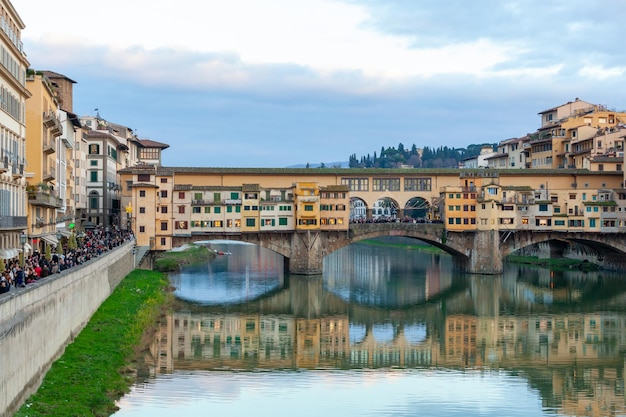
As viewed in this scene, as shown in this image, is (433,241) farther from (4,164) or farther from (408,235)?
(4,164)

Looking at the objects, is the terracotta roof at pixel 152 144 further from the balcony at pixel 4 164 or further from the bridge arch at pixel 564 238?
the balcony at pixel 4 164

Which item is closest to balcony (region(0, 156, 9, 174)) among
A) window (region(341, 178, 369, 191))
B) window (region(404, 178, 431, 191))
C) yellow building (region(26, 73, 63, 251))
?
yellow building (region(26, 73, 63, 251))

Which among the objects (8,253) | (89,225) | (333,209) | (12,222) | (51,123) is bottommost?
(8,253)

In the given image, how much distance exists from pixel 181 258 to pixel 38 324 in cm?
4958

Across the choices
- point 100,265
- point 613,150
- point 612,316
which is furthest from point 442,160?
point 100,265

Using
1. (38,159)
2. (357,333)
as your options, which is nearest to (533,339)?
(357,333)

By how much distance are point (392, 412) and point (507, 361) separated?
29.4ft

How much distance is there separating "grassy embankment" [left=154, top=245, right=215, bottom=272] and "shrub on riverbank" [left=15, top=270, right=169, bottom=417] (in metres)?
22.2

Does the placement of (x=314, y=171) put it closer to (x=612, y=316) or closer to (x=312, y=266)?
(x=312, y=266)

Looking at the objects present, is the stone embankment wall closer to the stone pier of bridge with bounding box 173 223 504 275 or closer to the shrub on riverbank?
the shrub on riverbank

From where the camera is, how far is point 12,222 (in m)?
27.3

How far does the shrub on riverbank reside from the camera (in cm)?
1923

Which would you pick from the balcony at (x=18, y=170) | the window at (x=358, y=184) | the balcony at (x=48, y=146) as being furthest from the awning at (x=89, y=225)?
the balcony at (x=18, y=170)

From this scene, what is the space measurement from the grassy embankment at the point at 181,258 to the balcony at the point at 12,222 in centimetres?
2874
